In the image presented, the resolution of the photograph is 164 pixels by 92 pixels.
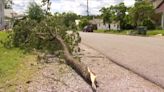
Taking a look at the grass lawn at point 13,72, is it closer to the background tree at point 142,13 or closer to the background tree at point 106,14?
the background tree at point 142,13

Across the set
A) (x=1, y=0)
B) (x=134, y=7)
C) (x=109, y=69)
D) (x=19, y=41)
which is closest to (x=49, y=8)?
(x=19, y=41)

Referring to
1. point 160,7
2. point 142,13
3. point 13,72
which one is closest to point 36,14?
point 13,72

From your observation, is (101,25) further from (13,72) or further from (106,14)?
(13,72)

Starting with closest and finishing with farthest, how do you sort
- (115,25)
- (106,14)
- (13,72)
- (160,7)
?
(13,72)
(160,7)
(115,25)
(106,14)

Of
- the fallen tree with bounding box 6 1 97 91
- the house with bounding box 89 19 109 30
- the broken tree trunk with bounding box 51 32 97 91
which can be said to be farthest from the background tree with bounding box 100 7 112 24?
the broken tree trunk with bounding box 51 32 97 91

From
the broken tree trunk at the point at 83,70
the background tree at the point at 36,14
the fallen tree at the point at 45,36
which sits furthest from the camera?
the background tree at the point at 36,14

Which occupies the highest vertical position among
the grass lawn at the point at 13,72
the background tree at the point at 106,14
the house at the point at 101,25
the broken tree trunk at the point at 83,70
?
the broken tree trunk at the point at 83,70

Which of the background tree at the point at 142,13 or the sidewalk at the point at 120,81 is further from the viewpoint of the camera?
the background tree at the point at 142,13

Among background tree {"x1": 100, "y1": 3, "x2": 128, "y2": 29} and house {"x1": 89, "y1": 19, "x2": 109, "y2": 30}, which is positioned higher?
background tree {"x1": 100, "y1": 3, "x2": 128, "y2": 29}

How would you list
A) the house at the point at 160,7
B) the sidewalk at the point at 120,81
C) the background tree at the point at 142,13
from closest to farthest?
1. the sidewalk at the point at 120,81
2. the background tree at the point at 142,13
3. the house at the point at 160,7

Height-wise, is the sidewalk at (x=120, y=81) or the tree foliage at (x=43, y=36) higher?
the tree foliage at (x=43, y=36)

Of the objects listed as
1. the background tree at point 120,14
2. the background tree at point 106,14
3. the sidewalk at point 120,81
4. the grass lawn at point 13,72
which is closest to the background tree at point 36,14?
the grass lawn at point 13,72

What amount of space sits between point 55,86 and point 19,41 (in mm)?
10885

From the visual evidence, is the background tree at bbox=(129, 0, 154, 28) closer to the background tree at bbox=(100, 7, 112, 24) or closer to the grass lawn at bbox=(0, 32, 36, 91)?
the background tree at bbox=(100, 7, 112, 24)
